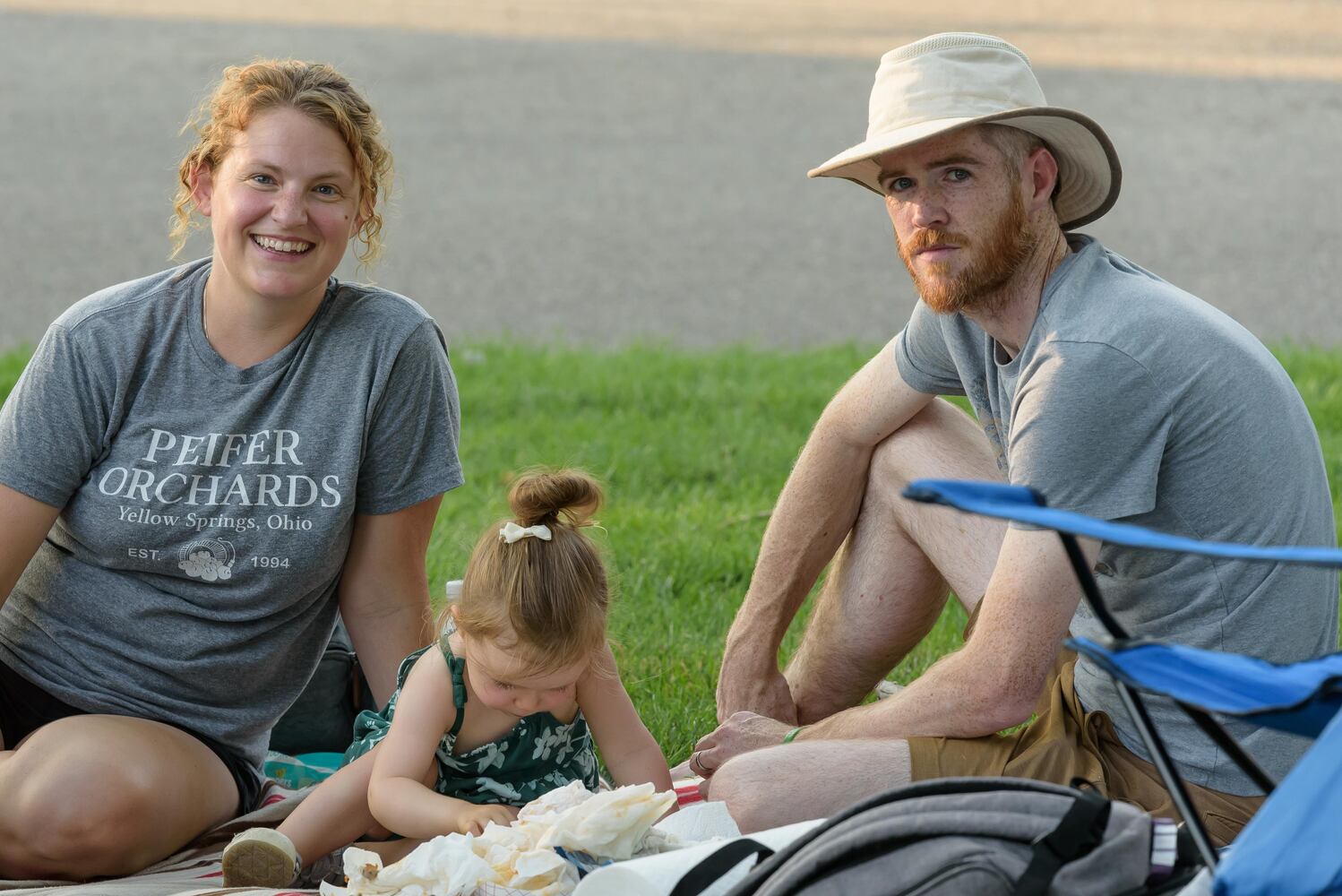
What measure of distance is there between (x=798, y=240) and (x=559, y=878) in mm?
6269

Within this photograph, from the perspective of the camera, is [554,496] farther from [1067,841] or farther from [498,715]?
[1067,841]

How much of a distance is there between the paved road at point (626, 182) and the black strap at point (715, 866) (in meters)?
5.09

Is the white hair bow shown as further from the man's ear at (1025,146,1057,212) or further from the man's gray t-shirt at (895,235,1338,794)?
the man's ear at (1025,146,1057,212)

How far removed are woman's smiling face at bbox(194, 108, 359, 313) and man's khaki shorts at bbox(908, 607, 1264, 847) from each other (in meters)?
1.41

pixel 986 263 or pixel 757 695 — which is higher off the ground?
pixel 986 263

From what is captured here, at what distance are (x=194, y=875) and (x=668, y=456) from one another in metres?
3.00

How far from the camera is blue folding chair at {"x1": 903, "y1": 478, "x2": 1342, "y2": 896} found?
1.48m

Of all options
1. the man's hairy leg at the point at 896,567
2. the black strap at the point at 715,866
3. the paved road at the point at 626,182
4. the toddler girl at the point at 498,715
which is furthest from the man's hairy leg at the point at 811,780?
the paved road at the point at 626,182

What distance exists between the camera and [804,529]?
3631 millimetres

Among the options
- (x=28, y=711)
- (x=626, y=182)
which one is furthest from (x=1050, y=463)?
(x=626, y=182)

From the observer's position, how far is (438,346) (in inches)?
128

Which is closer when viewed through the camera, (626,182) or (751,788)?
(751,788)

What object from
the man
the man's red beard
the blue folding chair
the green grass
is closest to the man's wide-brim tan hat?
the man

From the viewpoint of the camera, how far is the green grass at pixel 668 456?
428cm
